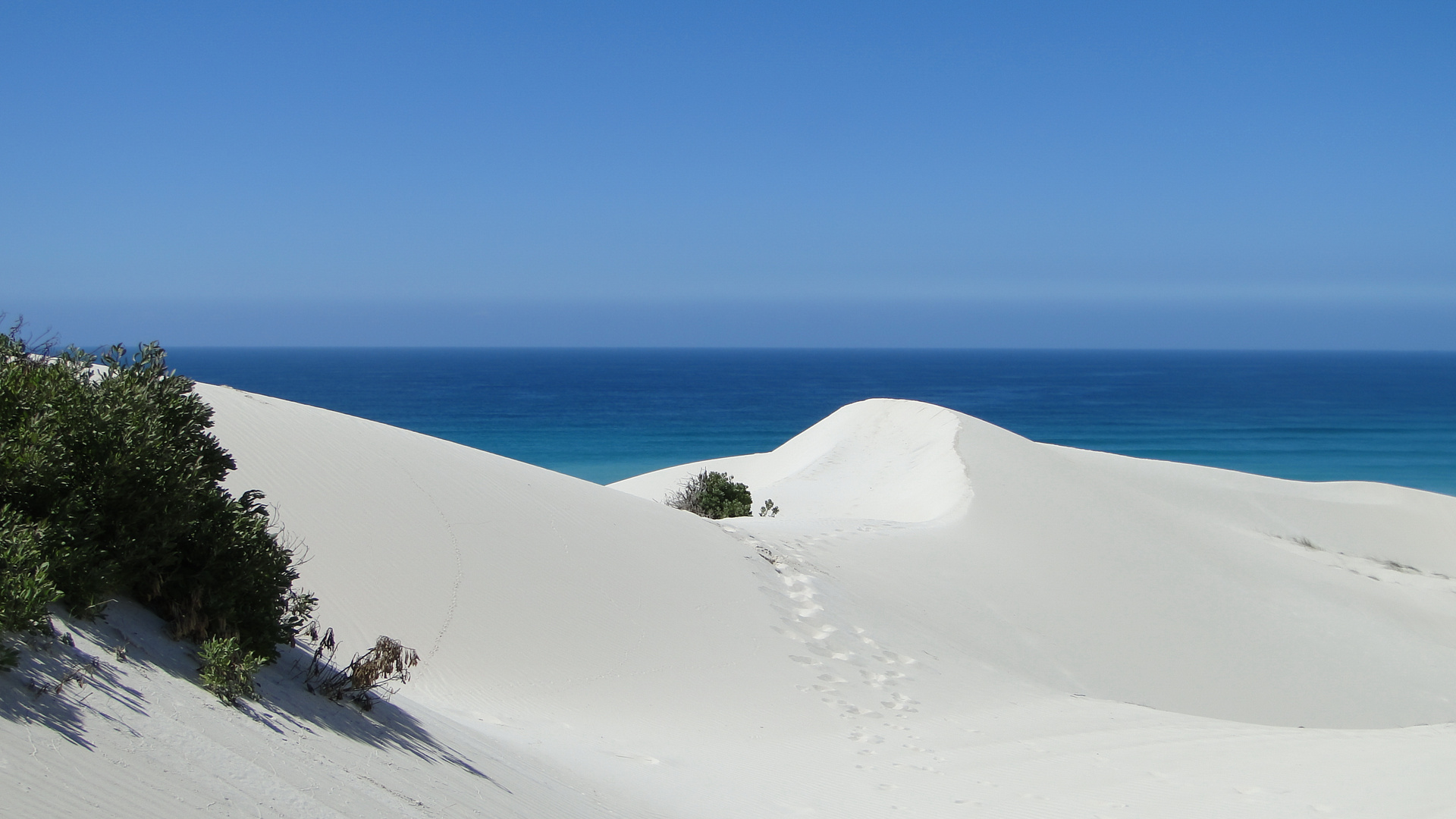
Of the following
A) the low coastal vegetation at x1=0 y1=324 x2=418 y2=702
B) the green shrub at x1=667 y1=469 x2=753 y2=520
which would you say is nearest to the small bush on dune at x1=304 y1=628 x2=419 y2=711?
the low coastal vegetation at x1=0 y1=324 x2=418 y2=702

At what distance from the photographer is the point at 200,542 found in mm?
4605

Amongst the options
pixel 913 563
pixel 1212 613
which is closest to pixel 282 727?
pixel 913 563

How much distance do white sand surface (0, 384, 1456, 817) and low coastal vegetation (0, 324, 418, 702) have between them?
0.21m

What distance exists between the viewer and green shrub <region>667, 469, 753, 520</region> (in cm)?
1770

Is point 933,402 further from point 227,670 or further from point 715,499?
point 227,670

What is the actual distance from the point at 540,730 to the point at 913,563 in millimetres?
7850

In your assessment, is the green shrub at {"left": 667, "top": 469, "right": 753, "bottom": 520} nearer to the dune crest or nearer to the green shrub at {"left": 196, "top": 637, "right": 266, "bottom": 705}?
the dune crest

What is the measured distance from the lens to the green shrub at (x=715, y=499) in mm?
17703

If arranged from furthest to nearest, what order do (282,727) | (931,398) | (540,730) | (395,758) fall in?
(931,398) → (540,730) → (395,758) → (282,727)

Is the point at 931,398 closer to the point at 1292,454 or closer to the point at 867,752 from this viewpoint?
the point at 1292,454

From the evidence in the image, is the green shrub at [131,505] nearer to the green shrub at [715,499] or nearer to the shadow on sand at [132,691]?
the shadow on sand at [132,691]

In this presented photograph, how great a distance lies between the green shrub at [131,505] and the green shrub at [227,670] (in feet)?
0.86

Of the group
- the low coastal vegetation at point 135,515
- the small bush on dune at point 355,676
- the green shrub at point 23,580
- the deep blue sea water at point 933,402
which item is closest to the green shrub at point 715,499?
the small bush on dune at point 355,676

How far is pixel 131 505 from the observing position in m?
4.32
